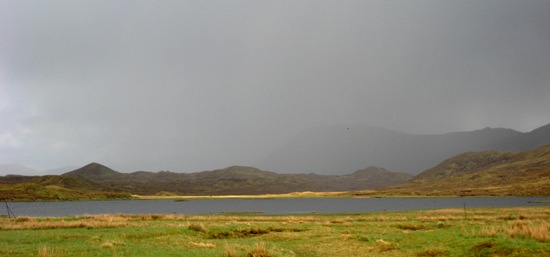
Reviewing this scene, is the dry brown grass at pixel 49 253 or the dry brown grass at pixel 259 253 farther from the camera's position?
the dry brown grass at pixel 259 253

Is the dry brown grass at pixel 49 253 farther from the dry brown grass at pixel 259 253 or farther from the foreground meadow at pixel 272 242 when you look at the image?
the dry brown grass at pixel 259 253

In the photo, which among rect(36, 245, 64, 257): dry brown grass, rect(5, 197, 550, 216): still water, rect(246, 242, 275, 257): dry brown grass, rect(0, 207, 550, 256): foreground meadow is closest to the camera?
rect(36, 245, 64, 257): dry brown grass

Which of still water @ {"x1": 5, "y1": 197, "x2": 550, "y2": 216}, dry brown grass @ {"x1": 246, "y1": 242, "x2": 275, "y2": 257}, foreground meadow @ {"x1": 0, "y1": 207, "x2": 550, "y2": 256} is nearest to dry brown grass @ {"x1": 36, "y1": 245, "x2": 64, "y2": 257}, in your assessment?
foreground meadow @ {"x1": 0, "y1": 207, "x2": 550, "y2": 256}

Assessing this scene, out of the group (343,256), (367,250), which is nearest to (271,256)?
(343,256)

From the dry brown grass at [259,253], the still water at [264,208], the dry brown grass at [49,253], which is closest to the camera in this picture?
the dry brown grass at [49,253]

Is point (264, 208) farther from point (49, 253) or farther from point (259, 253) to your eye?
point (49, 253)

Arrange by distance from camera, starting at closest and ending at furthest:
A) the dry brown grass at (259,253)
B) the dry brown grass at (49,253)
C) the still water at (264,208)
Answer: the dry brown grass at (49,253) < the dry brown grass at (259,253) < the still water at (264,208)

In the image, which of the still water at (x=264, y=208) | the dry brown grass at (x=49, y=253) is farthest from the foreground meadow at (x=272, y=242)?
the still water at (x=264, y=208)

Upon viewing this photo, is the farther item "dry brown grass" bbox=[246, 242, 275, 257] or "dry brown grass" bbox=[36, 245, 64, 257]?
"dry brown grass" bbox=[246, 242, 275, 257]

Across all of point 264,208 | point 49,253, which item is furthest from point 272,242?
point 264,208

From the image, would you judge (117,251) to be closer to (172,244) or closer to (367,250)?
(172,244)

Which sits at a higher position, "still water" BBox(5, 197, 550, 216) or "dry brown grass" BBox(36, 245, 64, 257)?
"dry brown grass" BBox(36, 245, 64, 257)

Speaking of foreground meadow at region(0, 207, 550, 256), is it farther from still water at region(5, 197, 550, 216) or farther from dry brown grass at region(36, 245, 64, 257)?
still water at region(5, 197, 550, 216)

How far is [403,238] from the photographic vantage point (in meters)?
33.6
